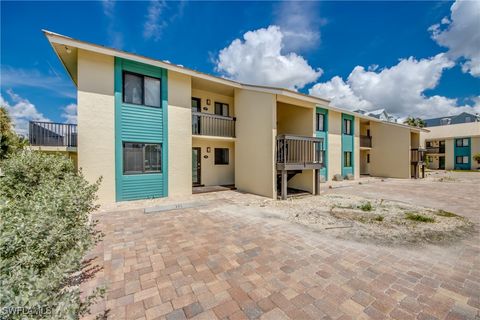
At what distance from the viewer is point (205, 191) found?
10328mm

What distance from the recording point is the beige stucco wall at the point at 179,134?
30.3ft

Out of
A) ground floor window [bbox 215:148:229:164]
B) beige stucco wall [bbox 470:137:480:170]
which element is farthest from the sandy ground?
beige stucco wall [bbox 470:137:480:170]

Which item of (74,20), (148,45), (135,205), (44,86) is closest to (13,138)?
(44,86)

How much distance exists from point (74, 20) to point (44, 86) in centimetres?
889

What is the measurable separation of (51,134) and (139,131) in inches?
143

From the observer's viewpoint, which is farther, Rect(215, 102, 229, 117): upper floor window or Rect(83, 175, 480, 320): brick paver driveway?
Rect(215, 102, 229, 117): upper floor window

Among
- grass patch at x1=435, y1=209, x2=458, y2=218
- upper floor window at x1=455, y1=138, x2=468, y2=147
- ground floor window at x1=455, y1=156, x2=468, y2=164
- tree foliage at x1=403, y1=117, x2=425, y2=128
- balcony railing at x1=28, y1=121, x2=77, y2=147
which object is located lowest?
grass patch at x1=435, y1=209, x2=458, y2=218

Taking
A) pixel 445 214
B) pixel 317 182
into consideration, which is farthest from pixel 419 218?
pixel 317 182

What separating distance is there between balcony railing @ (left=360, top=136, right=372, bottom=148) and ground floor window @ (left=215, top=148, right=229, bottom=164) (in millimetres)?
15034

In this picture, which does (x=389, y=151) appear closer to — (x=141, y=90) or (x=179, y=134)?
(x=179, y=134)

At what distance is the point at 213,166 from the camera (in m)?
12.1

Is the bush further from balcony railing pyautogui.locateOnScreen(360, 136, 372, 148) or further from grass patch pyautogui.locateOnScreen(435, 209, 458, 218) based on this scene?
balcony railing pyautogui.locateOnScreen(360, 136, 372, 148)

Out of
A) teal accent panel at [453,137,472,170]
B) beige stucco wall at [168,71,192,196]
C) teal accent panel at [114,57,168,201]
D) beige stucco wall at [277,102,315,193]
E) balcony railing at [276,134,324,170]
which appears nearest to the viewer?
teal accent panel at [114,57,168,201]

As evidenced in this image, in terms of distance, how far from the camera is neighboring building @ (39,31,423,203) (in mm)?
7664
